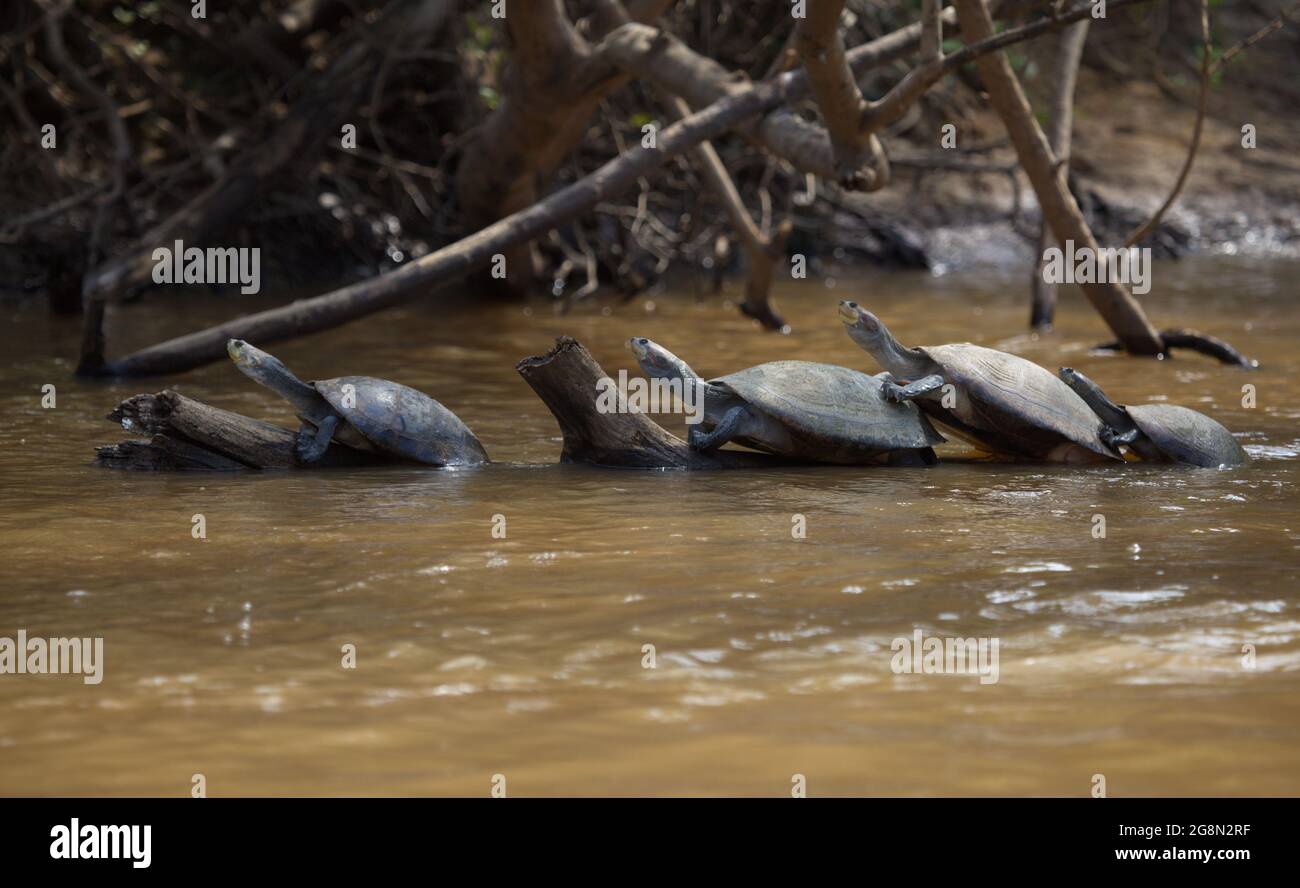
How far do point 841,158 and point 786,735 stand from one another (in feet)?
16.4

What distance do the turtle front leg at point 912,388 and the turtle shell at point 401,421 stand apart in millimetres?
1466

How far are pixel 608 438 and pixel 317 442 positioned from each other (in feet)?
3.29

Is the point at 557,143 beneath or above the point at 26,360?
above

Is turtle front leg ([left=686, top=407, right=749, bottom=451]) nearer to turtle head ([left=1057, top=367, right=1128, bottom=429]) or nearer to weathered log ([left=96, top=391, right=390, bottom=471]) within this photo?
turtle head ([left=1057, top=367, right=1128, bottom=429])

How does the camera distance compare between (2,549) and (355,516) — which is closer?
(2,549)

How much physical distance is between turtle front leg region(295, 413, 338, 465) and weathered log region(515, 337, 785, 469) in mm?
727

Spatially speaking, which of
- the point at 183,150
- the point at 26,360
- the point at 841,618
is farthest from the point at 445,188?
the point at 841,618

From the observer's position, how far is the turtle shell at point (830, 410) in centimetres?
498

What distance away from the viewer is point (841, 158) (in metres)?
7.27

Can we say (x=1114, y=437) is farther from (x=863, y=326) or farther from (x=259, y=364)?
(x=259, y=364)

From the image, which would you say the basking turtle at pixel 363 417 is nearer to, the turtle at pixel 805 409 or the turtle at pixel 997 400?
the turtle at pixel 805 409

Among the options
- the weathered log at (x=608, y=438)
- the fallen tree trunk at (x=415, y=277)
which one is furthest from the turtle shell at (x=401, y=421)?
the fallen tree trunk at (x=415, y=277)

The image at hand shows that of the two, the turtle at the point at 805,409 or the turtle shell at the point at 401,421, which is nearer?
the turtle at the point at 805,409
